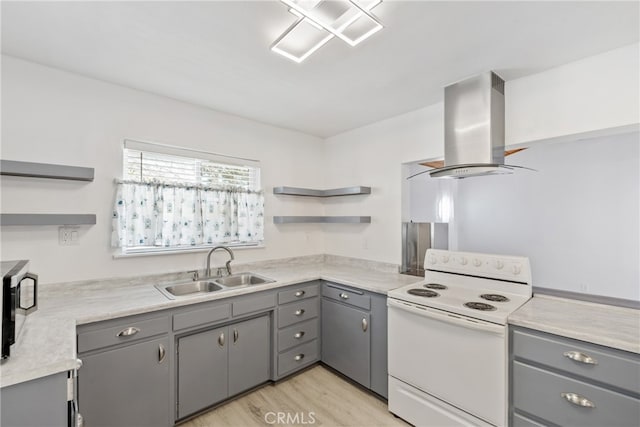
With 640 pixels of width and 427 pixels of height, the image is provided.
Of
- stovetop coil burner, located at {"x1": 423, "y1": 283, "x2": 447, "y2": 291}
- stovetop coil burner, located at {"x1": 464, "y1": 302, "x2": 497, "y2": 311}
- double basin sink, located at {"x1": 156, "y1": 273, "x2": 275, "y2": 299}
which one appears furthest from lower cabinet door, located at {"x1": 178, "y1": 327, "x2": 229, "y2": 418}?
stovetop coil burner, located at {"x1": 464, "y1": 302, "x2": 497, "y2": 311}

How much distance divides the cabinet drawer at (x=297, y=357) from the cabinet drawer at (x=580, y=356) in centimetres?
169

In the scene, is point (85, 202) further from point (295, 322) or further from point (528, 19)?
point (528, 19)

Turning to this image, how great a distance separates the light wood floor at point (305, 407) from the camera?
198cm

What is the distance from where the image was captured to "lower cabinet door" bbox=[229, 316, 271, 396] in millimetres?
2176

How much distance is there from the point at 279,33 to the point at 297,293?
2017 millimetres

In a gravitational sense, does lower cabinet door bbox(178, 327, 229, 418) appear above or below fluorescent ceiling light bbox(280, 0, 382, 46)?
below

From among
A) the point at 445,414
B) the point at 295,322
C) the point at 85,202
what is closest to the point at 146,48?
the point at 85,202

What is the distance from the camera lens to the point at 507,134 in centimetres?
205

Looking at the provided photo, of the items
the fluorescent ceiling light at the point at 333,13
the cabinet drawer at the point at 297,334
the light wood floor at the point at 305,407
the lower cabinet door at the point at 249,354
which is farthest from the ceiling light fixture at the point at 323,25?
the light wood floor at the point at 305,407

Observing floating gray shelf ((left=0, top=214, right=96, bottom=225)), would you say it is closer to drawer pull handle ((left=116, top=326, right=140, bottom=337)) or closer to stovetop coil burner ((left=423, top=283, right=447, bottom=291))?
drawer pull handle ((left=116, top=326, right=140, bottom=337))

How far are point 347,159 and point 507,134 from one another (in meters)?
1.67

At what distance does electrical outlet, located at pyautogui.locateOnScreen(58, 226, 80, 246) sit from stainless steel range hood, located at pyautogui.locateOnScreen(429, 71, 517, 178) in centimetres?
267

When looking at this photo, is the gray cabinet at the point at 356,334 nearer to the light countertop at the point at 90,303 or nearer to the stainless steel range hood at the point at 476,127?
the light countertop at the point at 90,303

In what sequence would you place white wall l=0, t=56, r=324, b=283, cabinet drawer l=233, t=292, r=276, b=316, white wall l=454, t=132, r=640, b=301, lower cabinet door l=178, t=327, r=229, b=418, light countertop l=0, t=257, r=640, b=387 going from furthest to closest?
1. white wall l=454, t=132, r=640, b=301
2. cabinet drawer l=233, t=292, r=276, b=316
3. lower cabinet door l=178, t=327, r=229, b=418
4. white wall l=0, t=56, r=324, b=283
5. light countertop l=0, t=257, r=640, b=387
